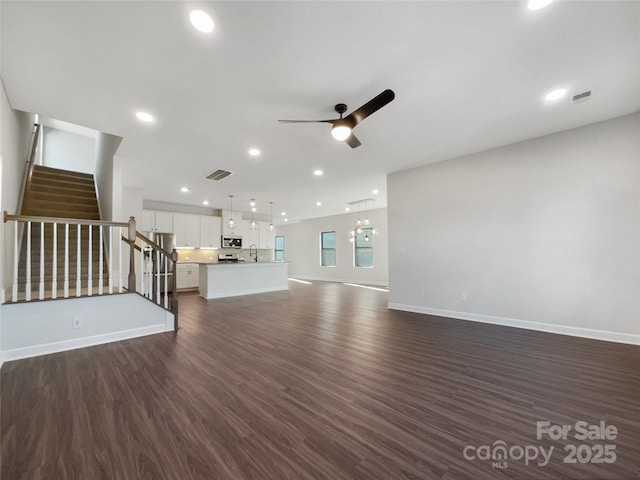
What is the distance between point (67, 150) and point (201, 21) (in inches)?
353

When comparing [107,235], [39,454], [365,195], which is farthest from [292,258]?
[39,454]

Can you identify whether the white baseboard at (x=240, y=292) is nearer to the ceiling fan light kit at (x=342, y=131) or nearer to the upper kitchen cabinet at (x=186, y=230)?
the upper kitchen cabinet at (x=186, y=230)

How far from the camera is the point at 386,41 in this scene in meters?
1.97

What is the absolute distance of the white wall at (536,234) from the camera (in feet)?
10.6

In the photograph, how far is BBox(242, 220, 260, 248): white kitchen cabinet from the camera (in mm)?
9492

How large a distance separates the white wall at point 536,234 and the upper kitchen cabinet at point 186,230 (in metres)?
6.70

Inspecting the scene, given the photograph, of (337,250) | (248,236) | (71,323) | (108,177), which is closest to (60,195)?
(108,177)

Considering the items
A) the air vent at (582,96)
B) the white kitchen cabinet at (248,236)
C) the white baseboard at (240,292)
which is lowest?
the white baseboard at (240,292)

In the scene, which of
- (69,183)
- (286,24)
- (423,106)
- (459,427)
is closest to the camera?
(459,427)

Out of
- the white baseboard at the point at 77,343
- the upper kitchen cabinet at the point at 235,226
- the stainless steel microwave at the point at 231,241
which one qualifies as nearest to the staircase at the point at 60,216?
the white baseboard at the point at 77,343

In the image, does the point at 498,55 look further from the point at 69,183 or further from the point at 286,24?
the point at 69,183

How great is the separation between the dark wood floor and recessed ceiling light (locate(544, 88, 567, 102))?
2.97 meters

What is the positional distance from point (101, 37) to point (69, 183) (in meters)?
6.01

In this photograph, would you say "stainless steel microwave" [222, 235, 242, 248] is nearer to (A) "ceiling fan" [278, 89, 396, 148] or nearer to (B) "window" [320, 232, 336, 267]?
(B) "window" [320, 232, 336, 267]
